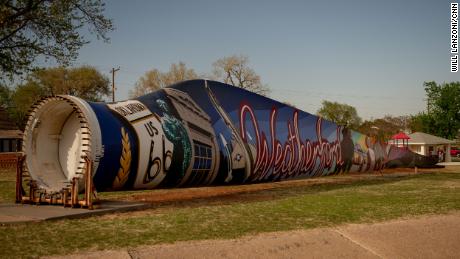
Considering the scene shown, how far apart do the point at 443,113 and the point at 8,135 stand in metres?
50.8

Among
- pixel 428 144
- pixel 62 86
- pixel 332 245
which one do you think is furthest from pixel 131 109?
pixel 62 86

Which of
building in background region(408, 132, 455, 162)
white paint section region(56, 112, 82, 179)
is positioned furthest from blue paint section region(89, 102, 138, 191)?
building in background region(408, 132, 455, 162)

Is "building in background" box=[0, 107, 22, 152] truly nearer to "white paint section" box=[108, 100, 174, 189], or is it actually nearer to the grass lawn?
"white paint section" box=[108, 100, 174, 189]

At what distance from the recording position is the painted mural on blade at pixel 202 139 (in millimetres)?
10048

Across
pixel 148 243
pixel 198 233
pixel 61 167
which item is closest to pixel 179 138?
pixel 61 167

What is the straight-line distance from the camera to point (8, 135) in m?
38.0

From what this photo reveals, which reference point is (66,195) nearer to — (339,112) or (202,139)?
(202,139)

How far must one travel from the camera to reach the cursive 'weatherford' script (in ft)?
46.8

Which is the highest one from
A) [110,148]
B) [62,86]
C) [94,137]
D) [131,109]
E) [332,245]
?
[62,86]

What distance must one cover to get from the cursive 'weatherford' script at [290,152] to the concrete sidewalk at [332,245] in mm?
6359

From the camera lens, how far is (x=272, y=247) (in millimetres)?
6500

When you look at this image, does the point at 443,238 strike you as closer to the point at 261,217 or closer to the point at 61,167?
the point at 261,217

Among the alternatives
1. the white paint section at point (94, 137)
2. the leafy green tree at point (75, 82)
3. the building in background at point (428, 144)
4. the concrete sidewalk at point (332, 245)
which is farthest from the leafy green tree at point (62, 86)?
the concrete sidewalk at point (332, 245)

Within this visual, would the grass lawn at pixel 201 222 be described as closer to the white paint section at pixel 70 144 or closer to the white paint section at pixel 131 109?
the white paint section at pixel 131 109
